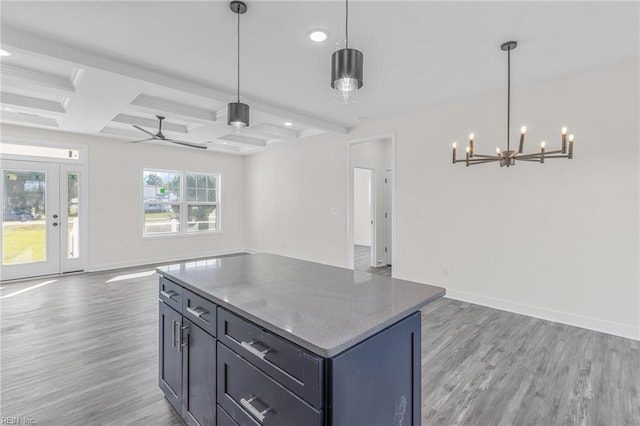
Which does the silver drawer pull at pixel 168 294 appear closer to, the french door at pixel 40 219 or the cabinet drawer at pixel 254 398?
the cabinet drawer at pixel 254 398

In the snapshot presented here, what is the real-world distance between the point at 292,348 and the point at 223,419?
2.30ft

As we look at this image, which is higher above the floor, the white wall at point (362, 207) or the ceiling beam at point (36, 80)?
the ceiling beam at point (36, 80)

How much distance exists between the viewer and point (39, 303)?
4059 mm

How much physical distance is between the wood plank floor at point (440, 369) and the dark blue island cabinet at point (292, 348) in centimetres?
61

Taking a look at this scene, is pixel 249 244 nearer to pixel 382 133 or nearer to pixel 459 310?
pixel 382 133

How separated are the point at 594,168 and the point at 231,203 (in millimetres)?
7115

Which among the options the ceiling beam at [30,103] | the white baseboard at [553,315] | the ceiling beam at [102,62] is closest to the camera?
the ceiling beam at [102,62]

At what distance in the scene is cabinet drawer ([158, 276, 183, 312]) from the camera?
1.86 m

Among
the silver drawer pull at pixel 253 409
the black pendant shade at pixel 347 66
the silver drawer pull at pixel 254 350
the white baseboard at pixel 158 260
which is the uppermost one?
the black pendant shade at pixel 347 66

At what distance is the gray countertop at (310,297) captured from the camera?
1130 mm

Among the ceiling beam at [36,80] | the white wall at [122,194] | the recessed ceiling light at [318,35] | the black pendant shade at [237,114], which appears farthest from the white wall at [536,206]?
the white wall at [122,194]

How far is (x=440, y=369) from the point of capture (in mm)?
2510

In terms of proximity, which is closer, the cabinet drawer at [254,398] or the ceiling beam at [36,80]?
the cabinet drawer at [254,398]

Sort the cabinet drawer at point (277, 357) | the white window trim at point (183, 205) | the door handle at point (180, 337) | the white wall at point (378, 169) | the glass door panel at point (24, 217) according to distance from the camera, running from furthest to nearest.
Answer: the white window trim at point (183, 205), the white wall at point (378, 169), the glass door panel at point (24, 217), the door handle at point (180, 337), the cabinet drawer at point (277, 357)
